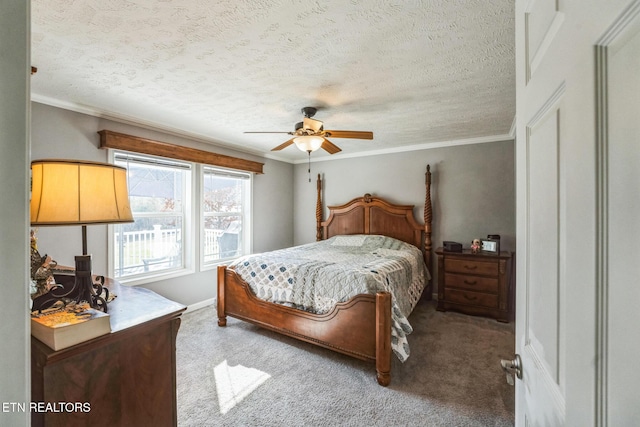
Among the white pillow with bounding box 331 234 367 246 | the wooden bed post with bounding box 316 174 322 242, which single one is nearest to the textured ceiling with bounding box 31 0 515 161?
the white pillow with bounding box 331 234 367 246

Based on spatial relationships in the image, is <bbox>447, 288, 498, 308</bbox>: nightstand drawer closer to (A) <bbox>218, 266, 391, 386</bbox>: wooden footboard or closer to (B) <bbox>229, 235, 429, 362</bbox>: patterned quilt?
(B) <bbox>229, 235, 429, 362</bbox>: patterned quilt

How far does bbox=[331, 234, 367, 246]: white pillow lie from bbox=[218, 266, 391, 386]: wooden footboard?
1683 mm

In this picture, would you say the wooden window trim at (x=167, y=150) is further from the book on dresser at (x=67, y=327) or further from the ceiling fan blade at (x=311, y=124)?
the book on dresser at (x=67, y=327)

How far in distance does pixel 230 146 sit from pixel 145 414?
3434 mm

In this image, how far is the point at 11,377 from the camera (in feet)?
1.42

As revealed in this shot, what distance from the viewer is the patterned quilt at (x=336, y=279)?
219cm

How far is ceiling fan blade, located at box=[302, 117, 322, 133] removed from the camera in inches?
90.2

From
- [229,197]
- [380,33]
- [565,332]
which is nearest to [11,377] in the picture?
[565,332]

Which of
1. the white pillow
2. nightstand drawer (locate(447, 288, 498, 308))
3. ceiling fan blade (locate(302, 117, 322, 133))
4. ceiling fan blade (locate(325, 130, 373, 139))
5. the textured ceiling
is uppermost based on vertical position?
the textured ceiling

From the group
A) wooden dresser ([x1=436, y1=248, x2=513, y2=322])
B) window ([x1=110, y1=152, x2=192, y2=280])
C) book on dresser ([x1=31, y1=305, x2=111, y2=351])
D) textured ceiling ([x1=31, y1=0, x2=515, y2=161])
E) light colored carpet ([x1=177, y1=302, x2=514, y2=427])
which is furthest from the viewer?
wooden dresser ([x1=436, y1=248, x2=513, y2=322])

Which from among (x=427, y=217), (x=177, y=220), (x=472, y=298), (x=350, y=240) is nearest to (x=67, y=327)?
(x=177, y=220)

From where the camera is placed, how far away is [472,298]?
126 inches

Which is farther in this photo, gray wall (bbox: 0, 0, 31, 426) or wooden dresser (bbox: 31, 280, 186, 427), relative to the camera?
wooden dresser (bbox: 31, 280, 186, 427)

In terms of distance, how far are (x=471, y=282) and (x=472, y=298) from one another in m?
0.19
